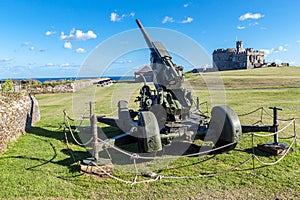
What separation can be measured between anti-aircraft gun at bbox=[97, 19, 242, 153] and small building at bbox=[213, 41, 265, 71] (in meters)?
58.8

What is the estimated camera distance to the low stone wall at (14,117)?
23.3 feet

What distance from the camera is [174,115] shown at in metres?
6.75

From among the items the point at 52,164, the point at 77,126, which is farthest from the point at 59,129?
the point at 52,164

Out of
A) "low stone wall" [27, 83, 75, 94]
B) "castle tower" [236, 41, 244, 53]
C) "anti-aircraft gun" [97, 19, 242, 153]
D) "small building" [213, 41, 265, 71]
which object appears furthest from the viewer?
"castle tower" [236, 41, 244, 53]

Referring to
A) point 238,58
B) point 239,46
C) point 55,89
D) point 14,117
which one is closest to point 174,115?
point 14,117

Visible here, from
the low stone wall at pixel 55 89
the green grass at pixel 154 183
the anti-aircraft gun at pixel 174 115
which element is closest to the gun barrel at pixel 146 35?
the anti-aircraft gun at pixel 174 115

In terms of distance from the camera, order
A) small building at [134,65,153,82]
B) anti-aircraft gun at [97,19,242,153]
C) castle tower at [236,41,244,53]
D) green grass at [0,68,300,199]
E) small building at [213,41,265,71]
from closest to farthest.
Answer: green grass at [0,68,300,199] < anti-aircraft gun at [97,19,242,153] < small building at [134,65,153,82] < small building at [213,41,265,71] < castle tower at [236,41,244,53]

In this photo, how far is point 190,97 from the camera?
22.7 ft

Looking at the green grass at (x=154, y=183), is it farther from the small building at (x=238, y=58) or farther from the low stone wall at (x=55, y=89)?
the small building at (x=238, y=58)

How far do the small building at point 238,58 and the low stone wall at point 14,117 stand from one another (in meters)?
57.9

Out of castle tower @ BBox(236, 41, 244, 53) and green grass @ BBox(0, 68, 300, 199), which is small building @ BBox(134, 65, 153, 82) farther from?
castle tower @ BBox(236, 41, 244, 53)

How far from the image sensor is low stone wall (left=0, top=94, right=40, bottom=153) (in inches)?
280

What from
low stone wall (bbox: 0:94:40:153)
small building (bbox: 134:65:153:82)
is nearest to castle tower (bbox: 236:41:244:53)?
small building (bbox: 134:65:153:82)

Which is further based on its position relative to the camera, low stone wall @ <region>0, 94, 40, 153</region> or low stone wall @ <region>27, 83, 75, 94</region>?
low stone wall @ <region>27, 83, 75, 94</region>
